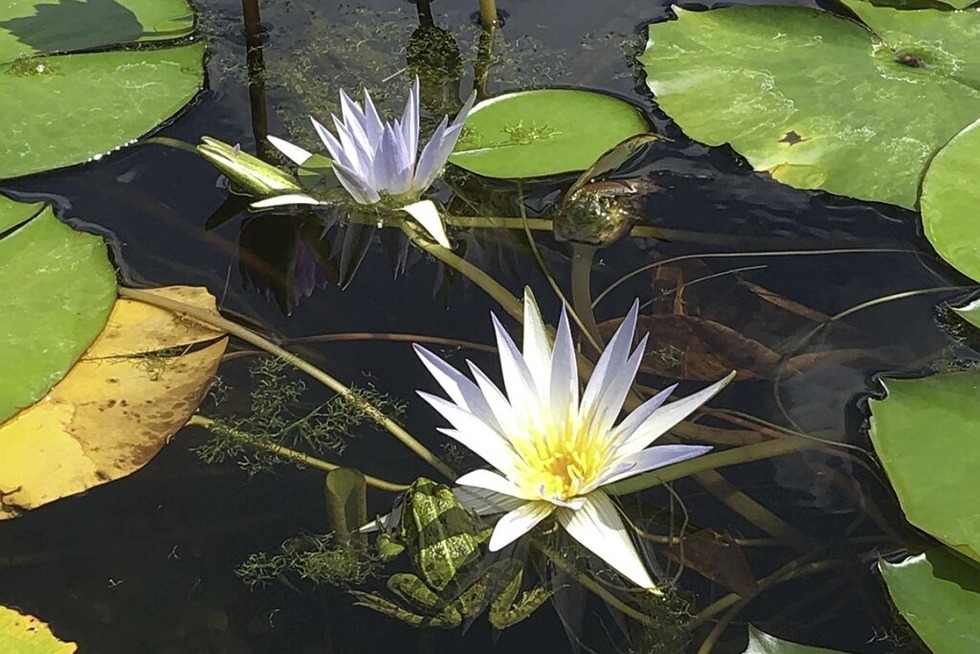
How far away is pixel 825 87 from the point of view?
260 cm

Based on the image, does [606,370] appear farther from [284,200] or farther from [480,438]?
[284,200]

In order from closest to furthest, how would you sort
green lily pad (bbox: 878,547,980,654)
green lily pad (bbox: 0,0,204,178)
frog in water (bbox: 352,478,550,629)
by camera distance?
green lily pad (bbox: 878,547,980,654) → frog in water (bbox: 352,478,550,629) → green lily pad (bbox: 0,0,204,178)

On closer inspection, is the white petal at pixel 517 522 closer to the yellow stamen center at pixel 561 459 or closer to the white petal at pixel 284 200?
the yellow stamen center at pixel 561 459

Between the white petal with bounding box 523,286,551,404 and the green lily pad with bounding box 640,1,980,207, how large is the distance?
0.96 m

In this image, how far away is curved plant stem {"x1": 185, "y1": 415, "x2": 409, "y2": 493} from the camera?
1.87 metres

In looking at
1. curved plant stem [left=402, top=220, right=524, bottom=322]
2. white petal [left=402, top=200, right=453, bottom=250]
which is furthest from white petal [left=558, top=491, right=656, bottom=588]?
white petal [left=402, top=200, right=453, bottom=250]

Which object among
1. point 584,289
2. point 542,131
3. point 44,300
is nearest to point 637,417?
point 584,289

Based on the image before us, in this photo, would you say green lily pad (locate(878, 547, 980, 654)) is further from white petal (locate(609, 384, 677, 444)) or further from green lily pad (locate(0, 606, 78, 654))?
green lily pad (locate(0, 606, 78, 654))

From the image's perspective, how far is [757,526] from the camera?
1.75m

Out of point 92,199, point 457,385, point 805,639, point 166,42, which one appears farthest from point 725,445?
point 166,42

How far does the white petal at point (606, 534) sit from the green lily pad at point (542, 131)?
1109mm

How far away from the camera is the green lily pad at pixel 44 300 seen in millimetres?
2037

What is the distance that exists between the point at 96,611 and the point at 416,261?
1.07 meters

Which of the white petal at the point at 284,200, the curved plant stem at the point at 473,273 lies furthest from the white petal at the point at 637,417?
the white petal at the point at 284,200
